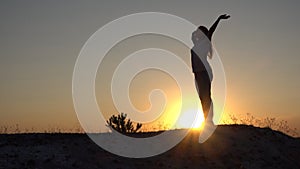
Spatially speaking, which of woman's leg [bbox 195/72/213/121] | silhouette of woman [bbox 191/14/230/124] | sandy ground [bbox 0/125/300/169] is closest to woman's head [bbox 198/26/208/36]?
silhouette of woman [bbox 191/14/230/124]

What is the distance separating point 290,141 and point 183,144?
426cm

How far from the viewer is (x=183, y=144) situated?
1417 centimetres

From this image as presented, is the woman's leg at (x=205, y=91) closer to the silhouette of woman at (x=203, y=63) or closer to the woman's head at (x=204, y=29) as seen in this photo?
the silhouette of woman at (x=203, y=63)

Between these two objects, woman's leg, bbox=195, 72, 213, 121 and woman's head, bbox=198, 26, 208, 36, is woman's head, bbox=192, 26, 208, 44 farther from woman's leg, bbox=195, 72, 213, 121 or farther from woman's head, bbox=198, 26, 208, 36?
woman's leg, bbox=195, 72, 213, 121

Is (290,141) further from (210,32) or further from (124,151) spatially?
(124,151)

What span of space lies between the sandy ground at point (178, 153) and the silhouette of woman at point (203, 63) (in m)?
1.02

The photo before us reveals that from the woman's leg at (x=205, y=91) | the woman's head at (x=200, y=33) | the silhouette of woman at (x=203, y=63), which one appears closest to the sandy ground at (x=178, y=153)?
the woman's leg at (x=205, y=91)

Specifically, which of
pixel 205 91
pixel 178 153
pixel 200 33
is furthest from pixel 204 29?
pixel 178 153

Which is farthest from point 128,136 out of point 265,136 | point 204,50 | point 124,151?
point 265,136

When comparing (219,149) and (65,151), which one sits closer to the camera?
(65,151)

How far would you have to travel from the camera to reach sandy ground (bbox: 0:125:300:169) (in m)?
12.1

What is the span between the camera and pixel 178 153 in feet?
44.7

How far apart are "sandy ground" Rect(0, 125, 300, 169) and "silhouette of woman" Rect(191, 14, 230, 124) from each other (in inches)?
40.2

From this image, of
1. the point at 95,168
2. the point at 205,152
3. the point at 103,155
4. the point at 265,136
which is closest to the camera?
the point at 95,168
